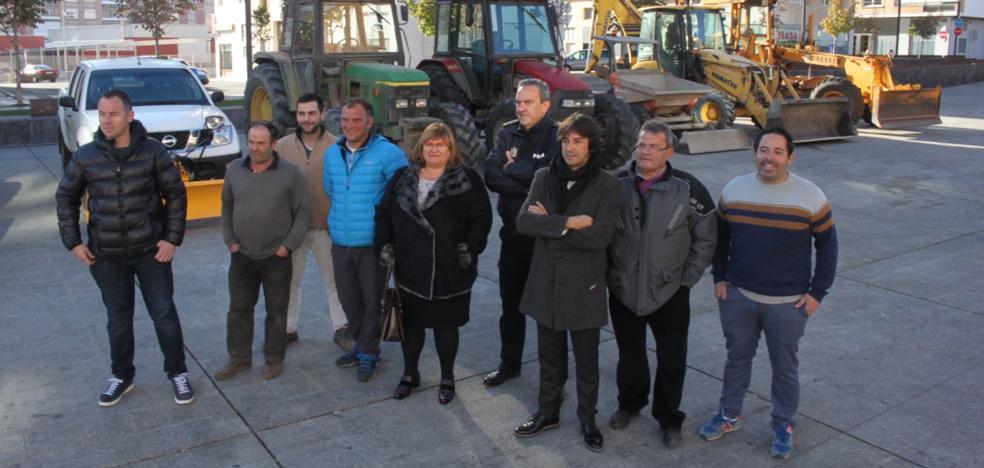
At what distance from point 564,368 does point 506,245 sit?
0.80 metres

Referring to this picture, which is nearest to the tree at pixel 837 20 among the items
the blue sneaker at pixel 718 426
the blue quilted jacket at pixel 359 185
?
the blue quilted jacket at pixel 359 185

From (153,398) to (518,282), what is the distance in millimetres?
2148

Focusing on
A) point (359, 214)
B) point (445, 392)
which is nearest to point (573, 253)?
point (445, 392)

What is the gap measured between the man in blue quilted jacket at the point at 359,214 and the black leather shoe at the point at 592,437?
1451 mm

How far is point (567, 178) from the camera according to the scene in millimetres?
4074

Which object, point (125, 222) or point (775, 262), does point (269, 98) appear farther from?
point (775, 262)

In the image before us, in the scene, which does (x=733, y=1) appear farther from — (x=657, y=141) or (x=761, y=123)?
(x=657, y=141)

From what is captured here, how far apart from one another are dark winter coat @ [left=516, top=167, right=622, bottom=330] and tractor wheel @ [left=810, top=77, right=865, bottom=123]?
48.3ft

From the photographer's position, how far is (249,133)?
4.96m

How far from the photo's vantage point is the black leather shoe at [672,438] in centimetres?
424

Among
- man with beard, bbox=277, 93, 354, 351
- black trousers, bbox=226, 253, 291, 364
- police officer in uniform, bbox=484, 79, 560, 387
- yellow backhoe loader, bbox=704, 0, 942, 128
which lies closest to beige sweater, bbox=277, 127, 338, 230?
man with beard, bbox=277, 93, 354, 351

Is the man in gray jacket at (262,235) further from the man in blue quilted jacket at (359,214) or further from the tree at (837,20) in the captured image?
the tree at (837,20)

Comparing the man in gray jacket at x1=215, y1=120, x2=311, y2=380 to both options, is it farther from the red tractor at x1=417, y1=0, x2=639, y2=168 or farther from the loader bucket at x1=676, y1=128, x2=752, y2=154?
the loader bucket at x1=676, y1=128, x2=752, y2=154

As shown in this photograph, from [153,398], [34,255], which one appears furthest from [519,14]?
[153,398]
